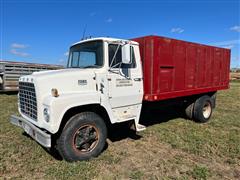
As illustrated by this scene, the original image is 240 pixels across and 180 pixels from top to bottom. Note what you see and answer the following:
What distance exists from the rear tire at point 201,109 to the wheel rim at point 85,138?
437 centimetres

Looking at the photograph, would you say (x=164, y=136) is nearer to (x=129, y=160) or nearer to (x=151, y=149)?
(x=151, y=149)

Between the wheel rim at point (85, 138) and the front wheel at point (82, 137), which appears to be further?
the wheel rim at point (85, 138)

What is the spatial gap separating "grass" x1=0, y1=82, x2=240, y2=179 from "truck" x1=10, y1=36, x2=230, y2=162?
1.27ft

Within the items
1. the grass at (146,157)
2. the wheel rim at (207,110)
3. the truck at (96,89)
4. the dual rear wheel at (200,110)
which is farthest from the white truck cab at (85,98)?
the wheel rim at (207,110)

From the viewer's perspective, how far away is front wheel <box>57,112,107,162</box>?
162 inches

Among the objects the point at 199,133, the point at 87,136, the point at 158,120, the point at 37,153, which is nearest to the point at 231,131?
the point at 199,133

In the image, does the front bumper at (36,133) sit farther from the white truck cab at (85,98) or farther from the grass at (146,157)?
the grass at (146,157)

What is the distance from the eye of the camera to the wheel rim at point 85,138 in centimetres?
430

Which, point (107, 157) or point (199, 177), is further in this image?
point (107, 157)

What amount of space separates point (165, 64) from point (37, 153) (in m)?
3.87

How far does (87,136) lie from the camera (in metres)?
4.41

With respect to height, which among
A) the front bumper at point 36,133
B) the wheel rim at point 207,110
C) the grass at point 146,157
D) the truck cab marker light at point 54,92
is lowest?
the grass at point 146,157

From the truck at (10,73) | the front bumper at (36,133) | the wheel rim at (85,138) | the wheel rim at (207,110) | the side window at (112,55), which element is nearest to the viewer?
the front bumper at (36,133)

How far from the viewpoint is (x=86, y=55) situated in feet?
16.8
